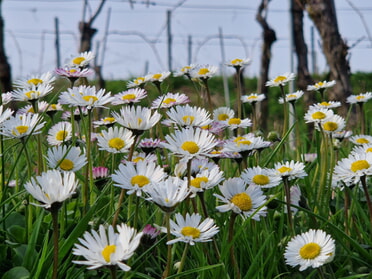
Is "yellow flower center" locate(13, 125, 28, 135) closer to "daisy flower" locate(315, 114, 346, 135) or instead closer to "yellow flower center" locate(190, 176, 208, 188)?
"yellow flower center" locate(190, 176, 208, 188)

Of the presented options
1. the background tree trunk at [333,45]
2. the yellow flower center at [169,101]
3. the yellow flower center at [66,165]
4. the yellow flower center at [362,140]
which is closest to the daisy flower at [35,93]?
the yellow flower center at [66,165]

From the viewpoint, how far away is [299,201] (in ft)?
4.09

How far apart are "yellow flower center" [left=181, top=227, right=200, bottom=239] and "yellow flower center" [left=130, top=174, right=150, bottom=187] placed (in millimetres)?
110

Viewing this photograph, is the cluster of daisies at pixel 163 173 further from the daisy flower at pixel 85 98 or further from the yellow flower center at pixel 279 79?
the yellow flower center at pixel 279 79

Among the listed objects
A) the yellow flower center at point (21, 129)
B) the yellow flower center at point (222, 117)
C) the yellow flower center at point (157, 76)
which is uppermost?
the yellow flower center at point (157, 76)

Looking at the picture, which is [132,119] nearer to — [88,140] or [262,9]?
[88,140]

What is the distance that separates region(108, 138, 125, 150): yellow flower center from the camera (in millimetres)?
1120

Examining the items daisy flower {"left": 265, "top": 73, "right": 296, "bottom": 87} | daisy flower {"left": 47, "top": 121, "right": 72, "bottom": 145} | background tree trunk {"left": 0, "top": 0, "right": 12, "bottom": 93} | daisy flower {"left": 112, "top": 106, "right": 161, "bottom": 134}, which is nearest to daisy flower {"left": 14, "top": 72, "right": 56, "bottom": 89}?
daisy flower {"left": 47, "top": 121, "right": 72, "bottom": 145}

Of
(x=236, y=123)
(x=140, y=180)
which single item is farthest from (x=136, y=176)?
(x=236, y=123)

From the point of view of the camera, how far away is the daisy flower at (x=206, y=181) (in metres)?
0.98

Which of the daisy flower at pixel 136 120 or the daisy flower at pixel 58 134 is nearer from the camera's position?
the daisy flower at pixel 136 120

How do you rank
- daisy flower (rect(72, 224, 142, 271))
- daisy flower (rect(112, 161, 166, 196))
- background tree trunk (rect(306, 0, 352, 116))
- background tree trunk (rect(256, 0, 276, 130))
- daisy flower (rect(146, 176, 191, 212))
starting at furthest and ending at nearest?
background tree trunk (rect(256, 0, 276, 130))
background tree trunk (rect(306, 0, 352, 116))
daisy flower (rect(112, 161, 166, 196))
daisy flower (rect(146, 176, 191, 212))
daisy flower (rect(72, 224, 142, 271))

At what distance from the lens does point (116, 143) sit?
3.69 ft

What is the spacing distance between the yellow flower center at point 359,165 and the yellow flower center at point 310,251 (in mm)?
244
